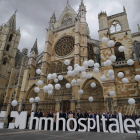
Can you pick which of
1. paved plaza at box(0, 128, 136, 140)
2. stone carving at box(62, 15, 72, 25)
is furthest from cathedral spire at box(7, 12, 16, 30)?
paved plaza at box(0, 128, 136, 140)

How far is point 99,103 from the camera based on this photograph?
40.4 feet

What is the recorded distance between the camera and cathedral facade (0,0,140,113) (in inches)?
481

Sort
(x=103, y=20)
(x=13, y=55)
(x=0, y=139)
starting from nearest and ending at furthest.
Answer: (x=0, y=139), (x=103, y=20), (x=13, y=55)

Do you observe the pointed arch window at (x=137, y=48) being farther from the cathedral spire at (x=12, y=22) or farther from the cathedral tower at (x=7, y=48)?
the cathedral spire at (x=12, y=22)

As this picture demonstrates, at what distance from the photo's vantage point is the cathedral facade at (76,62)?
40.1 ft

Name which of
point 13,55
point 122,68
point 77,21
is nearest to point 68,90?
point 122,68

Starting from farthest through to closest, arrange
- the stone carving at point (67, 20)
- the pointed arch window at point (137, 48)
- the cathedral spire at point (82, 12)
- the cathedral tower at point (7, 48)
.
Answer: the cathedral tower at point (7, 48), the stone carving at point (67, 20), the cathedral spire at point (82, 12), the pointed arch window at point (137, 48)

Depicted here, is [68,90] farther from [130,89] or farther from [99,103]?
[130,89]

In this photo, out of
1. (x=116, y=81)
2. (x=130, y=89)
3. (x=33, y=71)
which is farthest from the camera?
(x=33, y=71)

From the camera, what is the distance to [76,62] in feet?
50.3

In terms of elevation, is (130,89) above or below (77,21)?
below

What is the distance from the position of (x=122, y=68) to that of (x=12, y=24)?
2927 cm

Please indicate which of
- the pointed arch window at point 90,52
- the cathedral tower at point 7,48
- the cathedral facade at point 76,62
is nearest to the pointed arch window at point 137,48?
the cathedral facade at point 76,62

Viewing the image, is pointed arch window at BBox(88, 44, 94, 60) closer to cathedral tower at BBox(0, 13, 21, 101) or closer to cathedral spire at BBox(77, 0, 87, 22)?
cathedral spire at BBox(77, 0, 87, 22)
